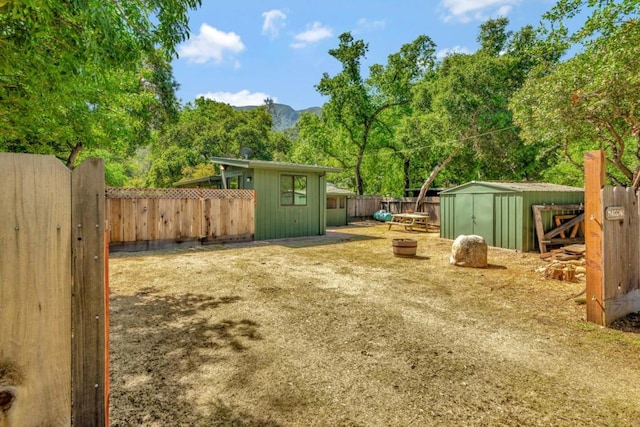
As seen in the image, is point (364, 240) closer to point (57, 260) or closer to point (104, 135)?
point (104, 135)

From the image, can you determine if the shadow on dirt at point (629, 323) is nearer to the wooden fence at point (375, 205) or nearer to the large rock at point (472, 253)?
the large rock at point (472, 253)

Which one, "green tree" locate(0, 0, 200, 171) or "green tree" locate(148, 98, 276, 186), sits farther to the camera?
"green tree" locate(148, 98, 276, 186)

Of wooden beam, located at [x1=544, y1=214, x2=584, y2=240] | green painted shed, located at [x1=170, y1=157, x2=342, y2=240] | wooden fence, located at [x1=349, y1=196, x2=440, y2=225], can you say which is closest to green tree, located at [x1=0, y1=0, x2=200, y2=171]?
green painted shed, located at [x1=170, y1=157, x2=342, y2=240]

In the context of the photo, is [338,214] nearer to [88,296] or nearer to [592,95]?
[592,95]

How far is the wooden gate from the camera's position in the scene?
1.19 m

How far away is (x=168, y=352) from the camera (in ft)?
11.0

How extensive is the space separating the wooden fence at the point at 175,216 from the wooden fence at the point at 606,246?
383 inches

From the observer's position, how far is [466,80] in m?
17.5

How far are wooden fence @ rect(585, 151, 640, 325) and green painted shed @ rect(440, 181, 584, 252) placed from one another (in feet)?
17.3

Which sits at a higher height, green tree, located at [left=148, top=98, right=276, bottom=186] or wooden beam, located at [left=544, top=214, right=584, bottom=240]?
green tree, located at [left=148, top=98, right=276, bottom=186]

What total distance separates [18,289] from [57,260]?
149 mm

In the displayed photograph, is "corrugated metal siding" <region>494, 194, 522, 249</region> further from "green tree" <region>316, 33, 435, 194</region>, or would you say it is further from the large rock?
"green tree" <region>316, 33, 435, 194</region>

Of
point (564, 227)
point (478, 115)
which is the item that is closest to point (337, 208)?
point (478, 115)

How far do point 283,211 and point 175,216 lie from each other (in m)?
4.00
